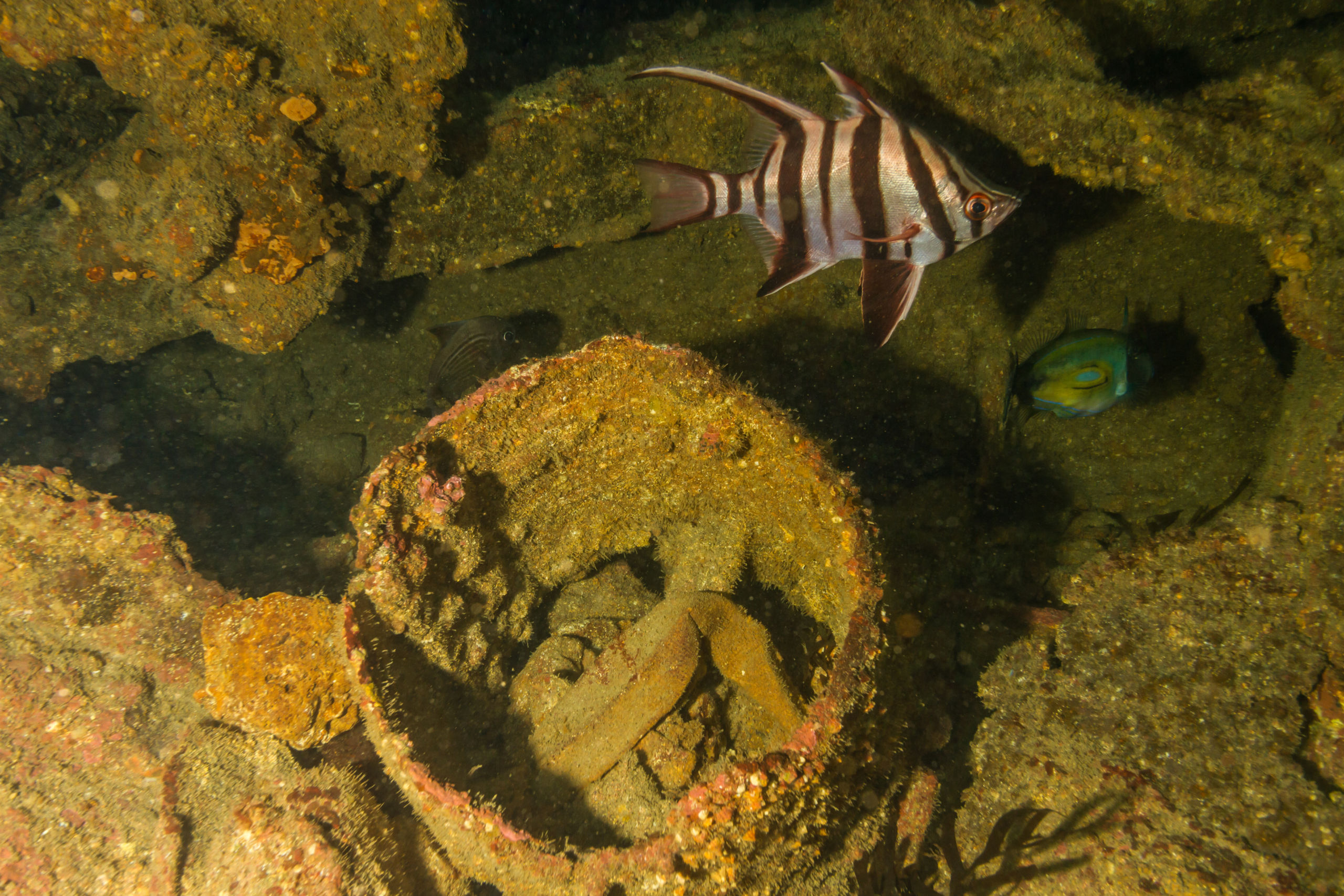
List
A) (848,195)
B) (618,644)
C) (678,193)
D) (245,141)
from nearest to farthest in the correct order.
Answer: (848,195) < (678,193) < (618,644) < (245,141)

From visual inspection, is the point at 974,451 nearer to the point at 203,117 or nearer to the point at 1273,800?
the point at 1273,800

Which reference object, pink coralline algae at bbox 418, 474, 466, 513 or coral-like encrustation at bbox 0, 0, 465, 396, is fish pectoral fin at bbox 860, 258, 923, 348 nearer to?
pink coralline algae at bbox 418, 474, 466, 513

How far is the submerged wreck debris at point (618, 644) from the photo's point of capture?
196 cm

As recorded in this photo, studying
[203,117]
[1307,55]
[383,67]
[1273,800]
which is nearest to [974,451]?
[1273,800]

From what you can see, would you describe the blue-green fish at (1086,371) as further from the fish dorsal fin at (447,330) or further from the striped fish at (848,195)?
the fish dorsal fin at (447,330)

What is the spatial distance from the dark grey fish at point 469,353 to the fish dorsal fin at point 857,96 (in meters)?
3.25

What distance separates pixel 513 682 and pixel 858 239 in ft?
9.17

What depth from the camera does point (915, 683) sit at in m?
2.93

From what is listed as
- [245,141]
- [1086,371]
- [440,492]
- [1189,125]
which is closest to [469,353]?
[245,141]

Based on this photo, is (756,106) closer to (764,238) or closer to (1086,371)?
(764,238)

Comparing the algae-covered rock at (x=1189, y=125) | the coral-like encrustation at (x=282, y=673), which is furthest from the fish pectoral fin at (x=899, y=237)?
the coral-like encrustation at (x=282, y=673)

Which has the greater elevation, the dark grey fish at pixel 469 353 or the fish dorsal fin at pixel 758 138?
the fish dorsal fin at pixel 758 138

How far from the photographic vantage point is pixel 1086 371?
10.8 ft

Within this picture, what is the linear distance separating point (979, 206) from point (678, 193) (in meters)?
1.20
